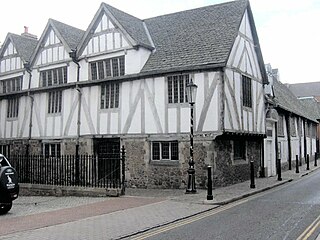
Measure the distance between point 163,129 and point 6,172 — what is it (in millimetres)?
8063

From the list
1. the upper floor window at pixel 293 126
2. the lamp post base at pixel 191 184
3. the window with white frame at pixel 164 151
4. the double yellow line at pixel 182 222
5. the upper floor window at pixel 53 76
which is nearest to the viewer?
the double yellow line at pixel 182 222

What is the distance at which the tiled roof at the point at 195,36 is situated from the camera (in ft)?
57.5

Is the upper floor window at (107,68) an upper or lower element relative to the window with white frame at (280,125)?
upper

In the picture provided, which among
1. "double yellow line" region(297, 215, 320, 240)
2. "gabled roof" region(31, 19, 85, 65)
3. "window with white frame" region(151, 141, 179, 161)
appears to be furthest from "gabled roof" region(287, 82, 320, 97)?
"double yellow line" region(297, 215, 320, 240)

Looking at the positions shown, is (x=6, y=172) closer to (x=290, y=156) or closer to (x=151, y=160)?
(x=151, y=160)

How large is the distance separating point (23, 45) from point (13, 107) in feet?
14.5

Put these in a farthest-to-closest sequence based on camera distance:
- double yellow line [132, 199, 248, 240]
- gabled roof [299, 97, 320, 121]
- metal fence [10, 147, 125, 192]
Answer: gabled roof [299, 97, 320, 121] < metal fence [10, 147, 125, 192] < double yellow line [132, 199, 248, 240]

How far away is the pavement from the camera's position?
8391 mm

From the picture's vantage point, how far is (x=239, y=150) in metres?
19.8

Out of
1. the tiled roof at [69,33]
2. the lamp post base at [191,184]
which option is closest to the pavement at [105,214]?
the lamp post base at [191,184]

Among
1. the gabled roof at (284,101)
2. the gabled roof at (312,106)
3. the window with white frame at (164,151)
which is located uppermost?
the gabled roof at (312,106)

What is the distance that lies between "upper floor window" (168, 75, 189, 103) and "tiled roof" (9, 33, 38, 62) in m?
11.2

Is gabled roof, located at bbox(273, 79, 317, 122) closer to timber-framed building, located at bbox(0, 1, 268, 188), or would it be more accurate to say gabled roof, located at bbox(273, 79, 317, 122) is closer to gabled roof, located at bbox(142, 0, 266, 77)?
timber-framed building, located at bbox(0, 1, 268, 188)

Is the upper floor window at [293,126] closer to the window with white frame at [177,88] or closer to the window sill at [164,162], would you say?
the window with white frame at [177,88]
